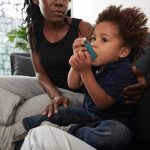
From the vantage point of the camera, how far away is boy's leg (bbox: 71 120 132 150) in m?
0.94

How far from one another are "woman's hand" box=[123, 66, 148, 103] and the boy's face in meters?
0.09

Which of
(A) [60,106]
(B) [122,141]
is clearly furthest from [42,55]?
(B) [122,141]

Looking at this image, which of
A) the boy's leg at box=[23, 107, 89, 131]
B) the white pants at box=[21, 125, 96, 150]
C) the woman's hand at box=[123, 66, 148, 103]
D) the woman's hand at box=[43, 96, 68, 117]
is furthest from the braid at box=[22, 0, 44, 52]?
the white pants at box=[21, 125, 96, 150]

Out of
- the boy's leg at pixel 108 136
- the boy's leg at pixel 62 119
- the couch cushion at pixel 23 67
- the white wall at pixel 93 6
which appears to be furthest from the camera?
the couch cushion at pixel 23 67

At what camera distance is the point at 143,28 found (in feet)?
3.69

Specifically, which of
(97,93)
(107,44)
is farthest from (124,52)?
(97,93)

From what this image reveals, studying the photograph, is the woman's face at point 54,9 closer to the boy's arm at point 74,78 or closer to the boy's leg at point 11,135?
the boy's arm at point 74,78

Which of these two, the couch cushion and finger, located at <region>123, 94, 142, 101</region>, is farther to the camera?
the couch cushion

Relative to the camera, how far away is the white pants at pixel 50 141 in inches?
31.9

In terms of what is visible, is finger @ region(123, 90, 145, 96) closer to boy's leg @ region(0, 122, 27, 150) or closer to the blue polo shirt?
the blue polo shirt

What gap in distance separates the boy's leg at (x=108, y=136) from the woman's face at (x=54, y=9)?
676 mm

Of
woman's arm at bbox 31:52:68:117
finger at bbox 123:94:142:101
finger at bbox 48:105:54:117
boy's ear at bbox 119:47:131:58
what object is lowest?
finger at bbox 48:105:54:117

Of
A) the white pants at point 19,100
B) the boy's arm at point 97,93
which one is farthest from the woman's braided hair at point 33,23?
the boy's arm at point 97,93

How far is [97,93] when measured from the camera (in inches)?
40.3
